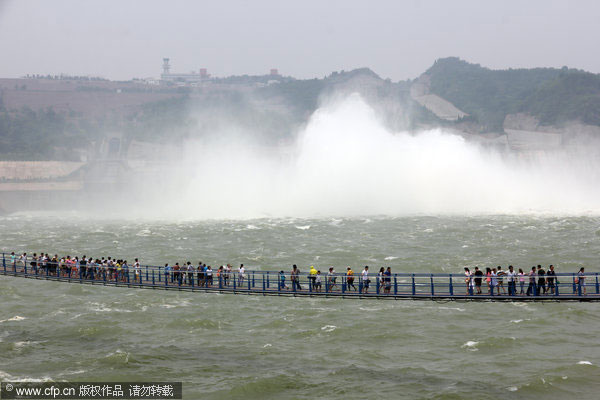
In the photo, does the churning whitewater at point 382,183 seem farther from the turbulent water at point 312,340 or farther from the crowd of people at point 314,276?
the crowd of people at point 314,276

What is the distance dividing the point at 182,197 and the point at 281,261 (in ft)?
290

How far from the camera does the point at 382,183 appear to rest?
4766 inches

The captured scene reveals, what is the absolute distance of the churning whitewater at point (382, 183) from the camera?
11194 cm

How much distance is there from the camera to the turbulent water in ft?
103

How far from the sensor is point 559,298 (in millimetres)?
27125

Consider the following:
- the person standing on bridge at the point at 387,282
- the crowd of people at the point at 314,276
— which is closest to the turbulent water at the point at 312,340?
the crowd of people at the point at 314,276

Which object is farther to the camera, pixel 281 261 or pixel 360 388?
pixel 281 261

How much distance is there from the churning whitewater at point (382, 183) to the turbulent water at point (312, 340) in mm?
50203

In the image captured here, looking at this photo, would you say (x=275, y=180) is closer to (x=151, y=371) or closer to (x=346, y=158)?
(x=346, y=158)

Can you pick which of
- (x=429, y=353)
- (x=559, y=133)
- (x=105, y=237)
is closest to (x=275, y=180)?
(x=105, y=237)

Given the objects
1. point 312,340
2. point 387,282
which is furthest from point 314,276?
point 312,340

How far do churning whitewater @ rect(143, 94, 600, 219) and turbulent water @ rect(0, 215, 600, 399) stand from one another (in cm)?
5020

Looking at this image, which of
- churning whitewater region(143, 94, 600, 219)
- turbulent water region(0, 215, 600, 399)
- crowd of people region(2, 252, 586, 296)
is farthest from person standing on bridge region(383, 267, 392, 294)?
churning whitewater region(143, 94, 600, 219)

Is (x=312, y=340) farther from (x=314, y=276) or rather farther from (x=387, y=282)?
(x=387, y=282)
